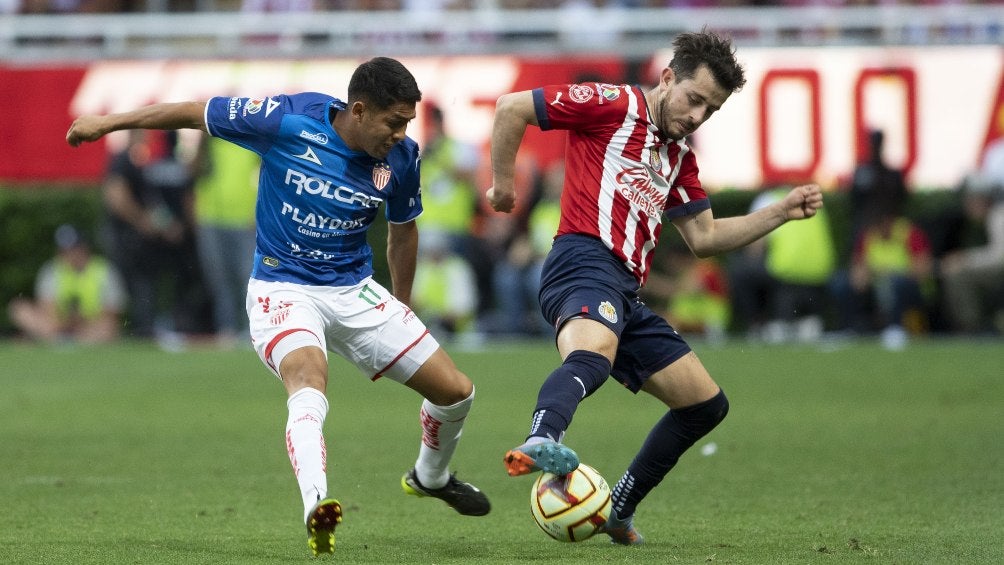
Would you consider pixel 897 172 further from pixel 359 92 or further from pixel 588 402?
pixel 359 92

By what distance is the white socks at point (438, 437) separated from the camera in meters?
6.77

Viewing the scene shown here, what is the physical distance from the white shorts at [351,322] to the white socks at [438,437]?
0.27m

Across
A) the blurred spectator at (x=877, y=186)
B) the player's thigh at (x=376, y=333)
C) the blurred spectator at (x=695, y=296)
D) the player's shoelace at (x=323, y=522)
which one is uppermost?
the player's thigh at (x=376, y=333)

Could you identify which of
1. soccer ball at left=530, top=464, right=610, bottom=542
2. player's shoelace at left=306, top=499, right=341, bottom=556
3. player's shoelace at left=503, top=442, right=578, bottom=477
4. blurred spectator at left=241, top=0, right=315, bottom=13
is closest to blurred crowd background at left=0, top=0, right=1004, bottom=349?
blurred spectator at left=241, top=0, right=315, bottom=13

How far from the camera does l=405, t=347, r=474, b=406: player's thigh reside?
21.6 feet

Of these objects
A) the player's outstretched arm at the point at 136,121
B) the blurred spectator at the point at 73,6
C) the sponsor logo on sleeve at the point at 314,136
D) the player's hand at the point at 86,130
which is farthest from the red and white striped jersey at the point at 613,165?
the blurred spectator at the point at 73,6

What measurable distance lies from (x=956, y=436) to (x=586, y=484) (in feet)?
17.1

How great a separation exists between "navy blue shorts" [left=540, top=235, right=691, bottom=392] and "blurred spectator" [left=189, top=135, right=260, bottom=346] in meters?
11.9

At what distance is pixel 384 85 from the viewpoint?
6.16 metres

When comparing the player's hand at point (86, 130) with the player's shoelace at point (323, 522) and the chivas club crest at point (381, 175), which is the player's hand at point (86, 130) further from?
the player's shoelace at point (323, 522)

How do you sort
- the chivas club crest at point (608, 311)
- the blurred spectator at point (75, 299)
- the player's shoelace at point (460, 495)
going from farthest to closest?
the blurred spectator at point (75, 299) < the player's shoelace at point (460, 495) < the chivas club crest at point (608, 311)

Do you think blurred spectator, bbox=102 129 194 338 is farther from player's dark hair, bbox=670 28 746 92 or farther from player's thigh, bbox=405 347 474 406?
player's dark hair, bbox=670 28 746 92

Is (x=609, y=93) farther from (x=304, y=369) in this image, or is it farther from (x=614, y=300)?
(x=304, y=369)

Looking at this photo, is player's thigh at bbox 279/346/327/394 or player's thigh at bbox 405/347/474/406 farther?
player's thigh at bbox 405/347/474/406
